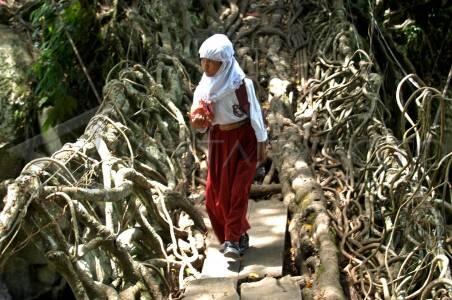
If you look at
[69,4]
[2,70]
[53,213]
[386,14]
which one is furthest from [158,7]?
[53,213]

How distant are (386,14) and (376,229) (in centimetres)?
360

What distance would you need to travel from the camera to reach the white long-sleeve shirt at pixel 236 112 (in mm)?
3367

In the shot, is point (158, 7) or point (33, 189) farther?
point (158, 7)

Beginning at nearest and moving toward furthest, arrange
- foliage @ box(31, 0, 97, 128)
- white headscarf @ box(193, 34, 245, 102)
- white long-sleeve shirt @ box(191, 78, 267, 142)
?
white headscarf @ box(193, 34, 245, 102) → white long-sleeve shirt @ box(191, 78, 267, 142) → foliage @ box(31, 0, 97, 128)

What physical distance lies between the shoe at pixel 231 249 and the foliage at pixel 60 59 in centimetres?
260

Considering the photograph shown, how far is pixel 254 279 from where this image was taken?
10.8 feet

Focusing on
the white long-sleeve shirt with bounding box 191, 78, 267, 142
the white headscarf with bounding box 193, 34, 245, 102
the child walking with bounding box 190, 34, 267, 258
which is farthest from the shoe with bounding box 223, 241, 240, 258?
the white headscarf with bounding box 193, 34, 245, 102

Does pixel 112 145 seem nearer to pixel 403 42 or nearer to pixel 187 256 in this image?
pixel 187 256

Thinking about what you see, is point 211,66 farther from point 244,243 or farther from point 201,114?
point 244,243

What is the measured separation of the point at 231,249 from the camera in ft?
11.4

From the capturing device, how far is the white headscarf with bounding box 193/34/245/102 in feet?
10.7

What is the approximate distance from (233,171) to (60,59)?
9.12 feet

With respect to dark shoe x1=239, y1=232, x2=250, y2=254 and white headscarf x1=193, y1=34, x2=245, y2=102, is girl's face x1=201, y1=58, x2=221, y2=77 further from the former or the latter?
dark shoe x1=239, y1=232, x2=250, y2=254

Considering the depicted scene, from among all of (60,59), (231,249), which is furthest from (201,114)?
(60,59)
